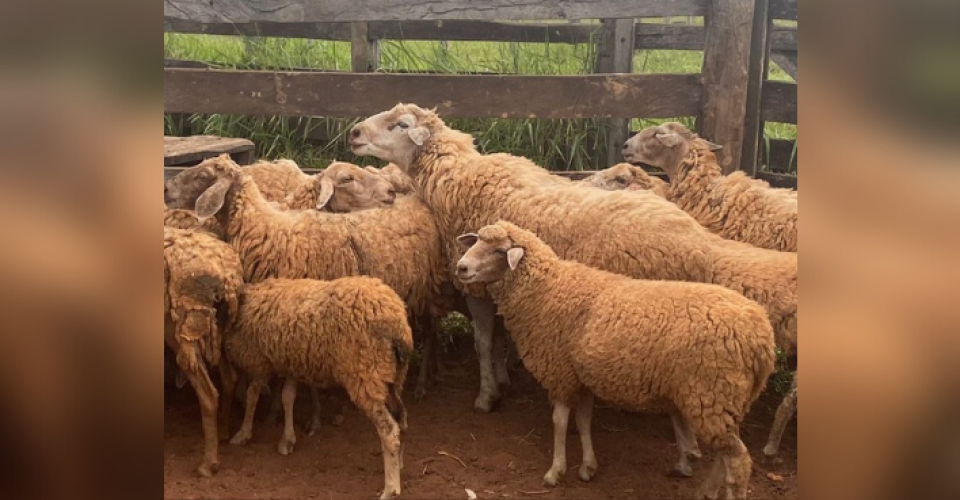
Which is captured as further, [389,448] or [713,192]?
[713,192]

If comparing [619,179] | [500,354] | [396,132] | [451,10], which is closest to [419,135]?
[396,132]

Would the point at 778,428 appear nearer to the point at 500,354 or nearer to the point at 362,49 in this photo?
the point at 500,354

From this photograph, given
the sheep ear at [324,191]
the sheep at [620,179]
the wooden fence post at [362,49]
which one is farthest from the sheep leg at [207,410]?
the sheep at [620,179]

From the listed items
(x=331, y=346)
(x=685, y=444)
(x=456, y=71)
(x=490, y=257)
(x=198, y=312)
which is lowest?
(x=685, y=444)

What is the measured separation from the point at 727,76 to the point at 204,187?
2.50 m

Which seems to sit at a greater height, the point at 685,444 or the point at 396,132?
the point at 396,132

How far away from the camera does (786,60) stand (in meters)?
3.28

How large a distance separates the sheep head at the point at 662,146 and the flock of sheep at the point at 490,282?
1 centimetres

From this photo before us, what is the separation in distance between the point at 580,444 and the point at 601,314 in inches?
27.4

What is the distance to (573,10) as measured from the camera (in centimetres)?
380

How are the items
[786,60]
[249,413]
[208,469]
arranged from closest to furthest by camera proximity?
[208,469], [249,413], [786,60]

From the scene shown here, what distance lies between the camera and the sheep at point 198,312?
2881 mm
